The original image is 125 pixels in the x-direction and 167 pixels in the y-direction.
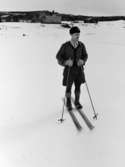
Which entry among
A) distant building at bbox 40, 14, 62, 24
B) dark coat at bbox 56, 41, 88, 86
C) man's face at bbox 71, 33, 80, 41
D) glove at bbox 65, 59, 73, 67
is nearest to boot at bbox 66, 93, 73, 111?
dark coat at bbox 56, 41, 88, 86

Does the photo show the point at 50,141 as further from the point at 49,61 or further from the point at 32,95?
the point at 49,61

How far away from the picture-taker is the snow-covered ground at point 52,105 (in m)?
2.15

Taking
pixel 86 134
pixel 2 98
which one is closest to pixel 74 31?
pixel 86 134

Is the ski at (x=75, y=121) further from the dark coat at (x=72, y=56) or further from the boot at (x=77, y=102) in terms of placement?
the dark coat at (x=72, y=56)

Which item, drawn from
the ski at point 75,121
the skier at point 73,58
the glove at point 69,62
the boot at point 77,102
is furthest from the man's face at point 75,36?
the ski at point 75,121

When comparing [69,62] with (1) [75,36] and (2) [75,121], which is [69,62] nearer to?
(1) [75,36]

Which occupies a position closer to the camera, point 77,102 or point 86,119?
point 86,119

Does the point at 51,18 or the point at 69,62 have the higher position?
the point at 51,18

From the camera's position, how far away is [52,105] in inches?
127

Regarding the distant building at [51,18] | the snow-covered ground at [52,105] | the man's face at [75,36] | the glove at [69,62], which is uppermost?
the distant building at [51,18]

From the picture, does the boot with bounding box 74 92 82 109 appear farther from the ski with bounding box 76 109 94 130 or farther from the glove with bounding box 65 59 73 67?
the glove with bounding box 65 59 73 67

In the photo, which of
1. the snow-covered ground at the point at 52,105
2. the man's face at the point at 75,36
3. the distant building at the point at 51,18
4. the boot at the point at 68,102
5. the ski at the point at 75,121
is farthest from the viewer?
the distant building at the point at 51,18

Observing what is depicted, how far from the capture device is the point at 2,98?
331 cm

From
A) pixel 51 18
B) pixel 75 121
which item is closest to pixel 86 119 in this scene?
pixel 75 121
